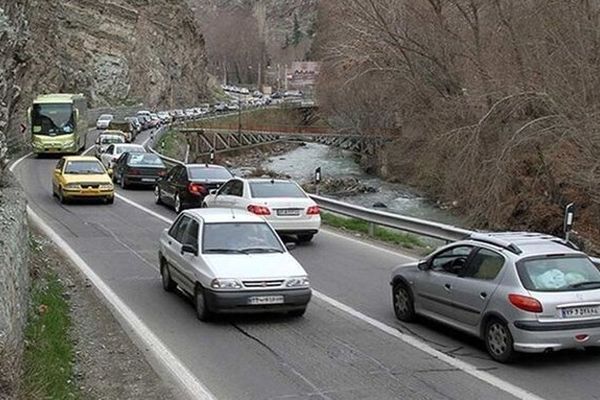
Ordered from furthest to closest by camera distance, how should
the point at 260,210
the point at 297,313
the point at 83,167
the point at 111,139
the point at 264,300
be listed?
the point at 111,139 < the point at 83,167 < the point at 260,210 < the point at 297,313 < the point at 264,300

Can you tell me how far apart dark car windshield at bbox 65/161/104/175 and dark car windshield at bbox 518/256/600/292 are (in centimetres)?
1952

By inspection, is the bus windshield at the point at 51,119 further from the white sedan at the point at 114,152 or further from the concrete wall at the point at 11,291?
the concrete wall at the point at 11,291

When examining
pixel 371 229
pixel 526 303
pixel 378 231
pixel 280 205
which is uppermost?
pixel 526 303

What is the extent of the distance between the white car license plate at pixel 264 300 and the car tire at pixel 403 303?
170 cm

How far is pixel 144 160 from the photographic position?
3189 centimetres

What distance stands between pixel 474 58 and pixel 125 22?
57.4m

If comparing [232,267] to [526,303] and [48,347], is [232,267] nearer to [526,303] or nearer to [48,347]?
[48,347]

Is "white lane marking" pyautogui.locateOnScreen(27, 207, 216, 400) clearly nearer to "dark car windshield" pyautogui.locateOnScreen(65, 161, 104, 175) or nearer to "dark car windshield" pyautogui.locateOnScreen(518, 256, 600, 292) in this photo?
"dark car windshield" pyautogui.locateOnScreen(518, 256, 600, 292)

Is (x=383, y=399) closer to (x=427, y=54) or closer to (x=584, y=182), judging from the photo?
(x=584, y=182)

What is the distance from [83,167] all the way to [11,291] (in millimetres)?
19208

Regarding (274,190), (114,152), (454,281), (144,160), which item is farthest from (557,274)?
(114,152)

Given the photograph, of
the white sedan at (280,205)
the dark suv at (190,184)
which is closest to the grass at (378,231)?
the white sedan at (280,205)

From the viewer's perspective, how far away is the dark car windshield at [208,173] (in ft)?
78.4

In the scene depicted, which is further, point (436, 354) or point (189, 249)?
point (189, 249)
